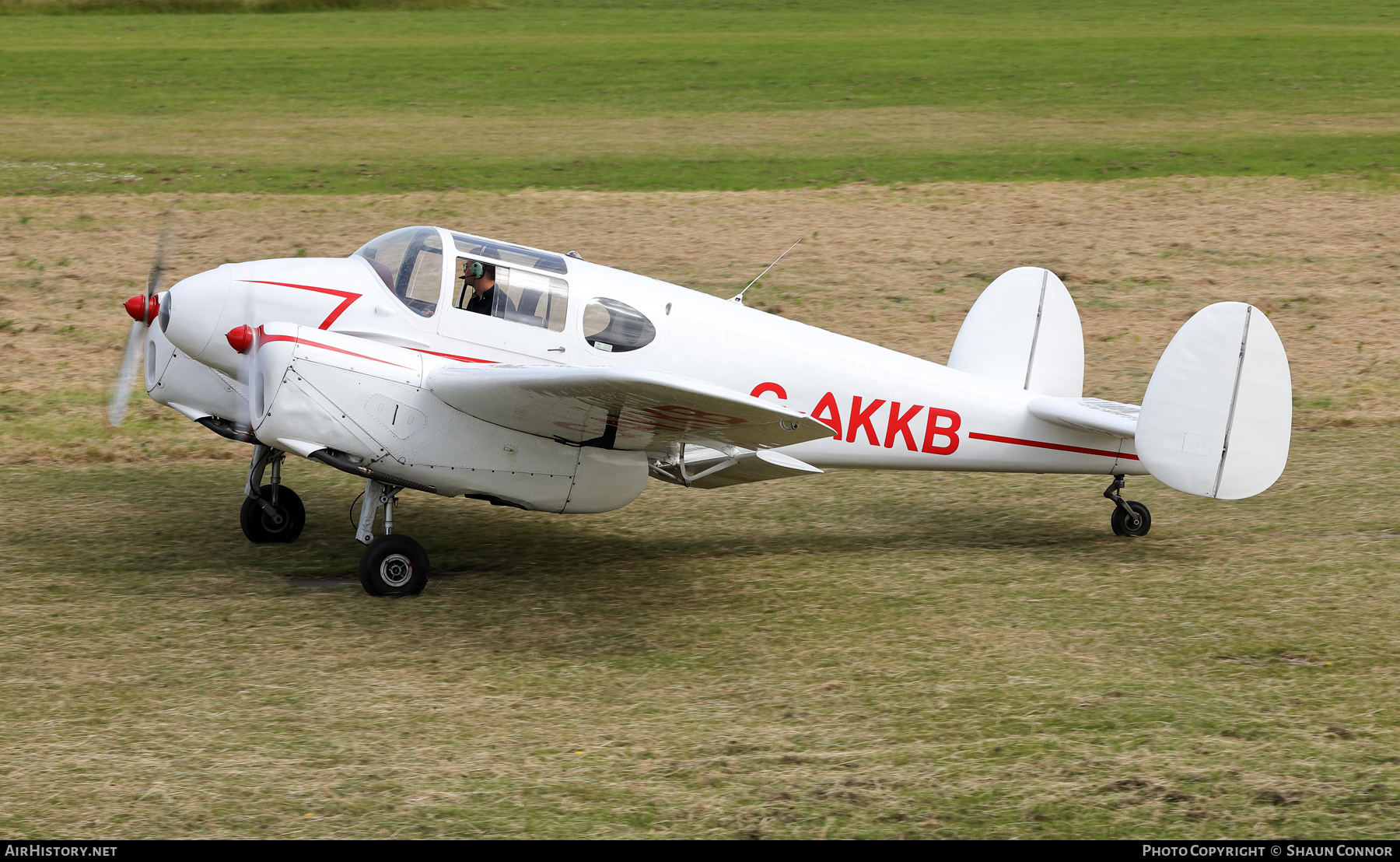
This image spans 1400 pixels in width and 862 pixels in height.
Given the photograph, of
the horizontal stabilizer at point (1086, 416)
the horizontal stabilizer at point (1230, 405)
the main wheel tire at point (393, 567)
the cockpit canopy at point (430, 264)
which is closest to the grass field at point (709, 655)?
the main wheel tire at point (393, 567)

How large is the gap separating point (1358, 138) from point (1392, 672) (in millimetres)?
22491

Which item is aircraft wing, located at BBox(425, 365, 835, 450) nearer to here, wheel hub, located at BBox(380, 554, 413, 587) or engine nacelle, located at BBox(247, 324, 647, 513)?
engine nacelle, located at BBox(247, 324, 647, 513)

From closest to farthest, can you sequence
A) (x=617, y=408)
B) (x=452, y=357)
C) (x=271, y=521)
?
(x=617, y=408) < (x=452, y=357) < (x=271, y=521)

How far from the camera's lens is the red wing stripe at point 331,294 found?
8.75 metres

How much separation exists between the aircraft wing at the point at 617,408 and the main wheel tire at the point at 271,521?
84.3 inches

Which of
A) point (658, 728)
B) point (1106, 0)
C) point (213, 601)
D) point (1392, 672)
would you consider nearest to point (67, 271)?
point (213, 601)

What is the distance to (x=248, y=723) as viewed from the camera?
22.2 ft

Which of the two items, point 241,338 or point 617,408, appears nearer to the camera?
point 617,408

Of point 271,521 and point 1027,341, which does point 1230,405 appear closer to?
point 1027,341

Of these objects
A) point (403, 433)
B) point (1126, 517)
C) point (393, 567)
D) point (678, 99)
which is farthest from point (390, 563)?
point (678, 99)

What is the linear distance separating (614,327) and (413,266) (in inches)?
56.4

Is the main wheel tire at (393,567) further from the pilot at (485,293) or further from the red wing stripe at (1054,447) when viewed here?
the red wing stripe at (1054,447)

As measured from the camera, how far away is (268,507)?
9812 mm

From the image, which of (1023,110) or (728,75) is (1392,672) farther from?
(728,75)
